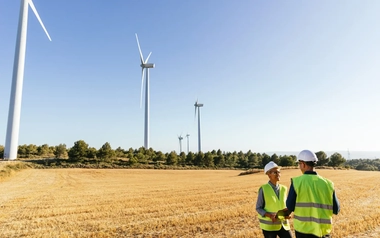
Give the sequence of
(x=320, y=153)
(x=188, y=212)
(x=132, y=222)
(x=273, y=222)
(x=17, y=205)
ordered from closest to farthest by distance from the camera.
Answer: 1. (x=273, y=222)
2. (x=132, y=222)
3. (x=188, y=212)
4. (x=17, y=205)
5. (x=320, y=153)

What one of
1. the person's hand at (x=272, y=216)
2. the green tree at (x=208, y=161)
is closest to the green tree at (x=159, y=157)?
the green tree at (x=208, y=161)

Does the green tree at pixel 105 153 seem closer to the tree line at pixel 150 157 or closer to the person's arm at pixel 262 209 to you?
the tree line at pixel 150 157

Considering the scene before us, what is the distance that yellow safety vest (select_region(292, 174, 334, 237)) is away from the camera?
14.0ft

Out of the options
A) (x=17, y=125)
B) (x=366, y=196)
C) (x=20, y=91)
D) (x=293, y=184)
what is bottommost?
(x=366, y=196)

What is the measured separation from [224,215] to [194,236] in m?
3.65

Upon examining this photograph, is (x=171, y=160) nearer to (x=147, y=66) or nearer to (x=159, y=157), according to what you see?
(x=159, y=157)

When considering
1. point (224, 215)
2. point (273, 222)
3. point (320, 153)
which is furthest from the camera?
point (320, 153)

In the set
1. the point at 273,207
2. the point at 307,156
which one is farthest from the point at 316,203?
the point at 273,207

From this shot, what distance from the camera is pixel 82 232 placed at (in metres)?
10.5

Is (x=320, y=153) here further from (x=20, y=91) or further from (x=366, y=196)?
(x=20, y=91)

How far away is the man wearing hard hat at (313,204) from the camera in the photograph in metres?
4.27

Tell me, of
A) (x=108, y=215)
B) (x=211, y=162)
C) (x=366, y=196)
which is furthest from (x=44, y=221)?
(x=211, y=162)

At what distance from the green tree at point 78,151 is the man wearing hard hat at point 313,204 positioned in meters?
91.1

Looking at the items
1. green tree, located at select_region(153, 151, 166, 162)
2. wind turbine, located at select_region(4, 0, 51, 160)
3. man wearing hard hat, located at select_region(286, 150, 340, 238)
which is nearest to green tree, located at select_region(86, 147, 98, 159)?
green tree, located at select_region(153, 151, 166, 162)
